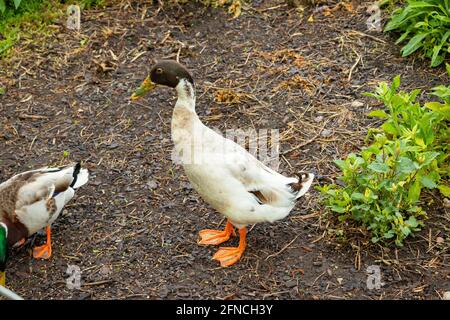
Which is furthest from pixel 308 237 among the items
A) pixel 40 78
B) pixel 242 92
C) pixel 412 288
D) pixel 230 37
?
pixel 40 78

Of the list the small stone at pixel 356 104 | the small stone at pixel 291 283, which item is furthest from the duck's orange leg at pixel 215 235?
the small stone at pixel 356 104

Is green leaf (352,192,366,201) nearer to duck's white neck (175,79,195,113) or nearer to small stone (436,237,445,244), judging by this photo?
small stone (436,237,445,244)

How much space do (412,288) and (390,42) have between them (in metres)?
2.79

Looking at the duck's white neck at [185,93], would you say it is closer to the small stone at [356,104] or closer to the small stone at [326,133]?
the small stone at [326,133]

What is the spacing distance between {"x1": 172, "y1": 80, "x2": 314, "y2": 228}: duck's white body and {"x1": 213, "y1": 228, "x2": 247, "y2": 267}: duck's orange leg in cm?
14

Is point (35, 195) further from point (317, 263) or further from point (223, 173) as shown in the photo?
point (317, 263)

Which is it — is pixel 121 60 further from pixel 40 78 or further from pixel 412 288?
pixel 412 288

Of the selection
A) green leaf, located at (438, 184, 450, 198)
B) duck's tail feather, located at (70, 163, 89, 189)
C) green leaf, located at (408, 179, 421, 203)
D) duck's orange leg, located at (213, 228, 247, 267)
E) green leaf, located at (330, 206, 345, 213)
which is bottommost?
duck's orange leg, located at (213, 228, 247, 267)

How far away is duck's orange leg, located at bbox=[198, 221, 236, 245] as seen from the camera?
4605mm

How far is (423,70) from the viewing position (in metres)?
5.87

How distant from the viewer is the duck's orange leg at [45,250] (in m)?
4.55

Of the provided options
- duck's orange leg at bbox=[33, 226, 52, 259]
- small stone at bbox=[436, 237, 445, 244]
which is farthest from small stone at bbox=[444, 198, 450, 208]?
duck's orange leg at bbox=[33, 226, 52, 259]

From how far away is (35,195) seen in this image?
448 cm

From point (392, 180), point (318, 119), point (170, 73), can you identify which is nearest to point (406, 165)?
point (392, 180)
